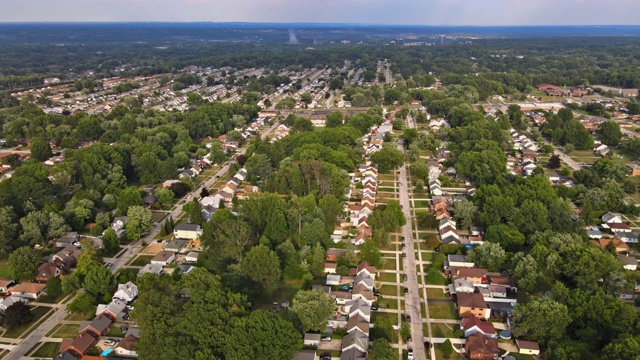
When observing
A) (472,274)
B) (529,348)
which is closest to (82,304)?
(472,274)

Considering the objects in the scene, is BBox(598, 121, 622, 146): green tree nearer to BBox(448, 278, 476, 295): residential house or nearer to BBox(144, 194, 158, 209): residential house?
BBox(448, 278, 476, 295): residential house

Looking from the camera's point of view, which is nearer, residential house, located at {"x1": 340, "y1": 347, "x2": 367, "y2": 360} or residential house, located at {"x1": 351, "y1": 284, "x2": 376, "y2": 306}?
residential house, located at {"x1": 340, "y1": 347, "x2": 367, "y2": 360}

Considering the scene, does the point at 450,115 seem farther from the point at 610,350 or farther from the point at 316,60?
the point at 316,60

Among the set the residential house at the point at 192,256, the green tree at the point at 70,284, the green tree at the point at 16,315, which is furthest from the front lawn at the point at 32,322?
the residential house at the point at 192,256

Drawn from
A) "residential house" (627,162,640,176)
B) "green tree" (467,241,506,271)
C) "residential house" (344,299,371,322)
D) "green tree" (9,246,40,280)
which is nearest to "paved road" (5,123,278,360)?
"green tree" (9,246,40,280)

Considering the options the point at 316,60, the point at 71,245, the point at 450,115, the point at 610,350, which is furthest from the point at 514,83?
the point at 71,245
